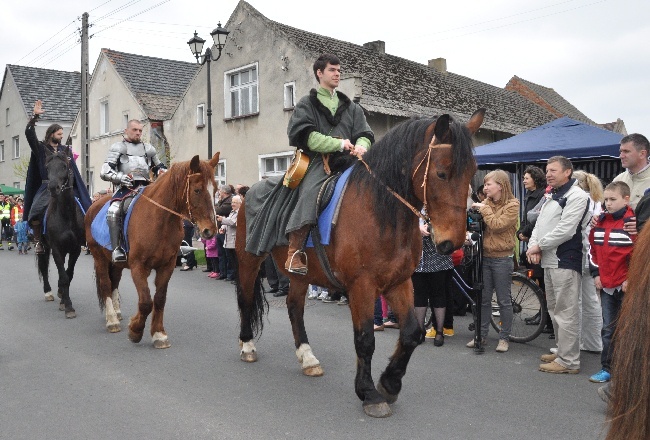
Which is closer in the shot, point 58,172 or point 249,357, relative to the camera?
point 249,357

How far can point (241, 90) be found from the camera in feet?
71.7

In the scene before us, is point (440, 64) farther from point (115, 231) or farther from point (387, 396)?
point (387, 396)

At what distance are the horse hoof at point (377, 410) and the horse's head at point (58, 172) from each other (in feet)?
20.0

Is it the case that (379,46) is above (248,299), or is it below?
above

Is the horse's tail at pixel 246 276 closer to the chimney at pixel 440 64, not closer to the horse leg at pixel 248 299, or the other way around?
the horse leg at pixel 248 299

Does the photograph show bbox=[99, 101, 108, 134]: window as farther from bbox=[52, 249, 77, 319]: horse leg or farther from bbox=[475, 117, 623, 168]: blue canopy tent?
bbox=[475, 117, 623, 168]: blue canopy tent

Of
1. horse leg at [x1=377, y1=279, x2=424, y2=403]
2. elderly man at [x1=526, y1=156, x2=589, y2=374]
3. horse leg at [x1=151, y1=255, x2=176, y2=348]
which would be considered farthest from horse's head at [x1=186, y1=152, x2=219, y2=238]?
elderly man at [x1=526, y1=156, x2=589, y2=374]

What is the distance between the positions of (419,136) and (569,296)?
2.49 metres

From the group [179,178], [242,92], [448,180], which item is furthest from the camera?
[242,92]

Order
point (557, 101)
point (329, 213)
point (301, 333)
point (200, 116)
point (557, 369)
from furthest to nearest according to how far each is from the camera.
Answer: point (557, 101) → point (200, 116) → point (301, 333) → point (557, 369) → point (329, 213)

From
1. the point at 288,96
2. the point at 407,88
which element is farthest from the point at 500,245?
the point at 407,88

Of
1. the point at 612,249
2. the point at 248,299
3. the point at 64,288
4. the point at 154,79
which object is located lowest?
the point at 64,288

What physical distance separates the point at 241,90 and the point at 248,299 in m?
16.7

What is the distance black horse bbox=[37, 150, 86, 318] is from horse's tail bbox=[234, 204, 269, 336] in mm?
3495
